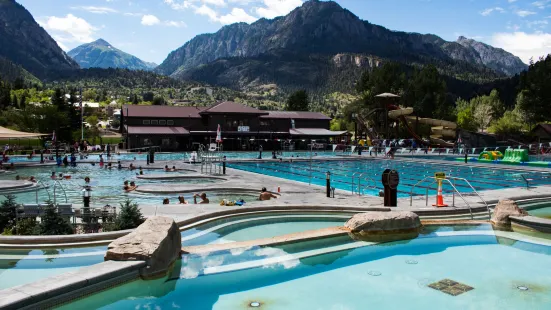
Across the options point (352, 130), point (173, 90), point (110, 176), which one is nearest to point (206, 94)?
point (173, 90)

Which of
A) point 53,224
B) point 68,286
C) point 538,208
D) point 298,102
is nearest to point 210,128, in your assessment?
point 298,102

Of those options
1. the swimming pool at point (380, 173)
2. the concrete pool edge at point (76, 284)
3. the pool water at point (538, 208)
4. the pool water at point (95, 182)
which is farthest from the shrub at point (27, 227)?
the pool water at point (538, 208)

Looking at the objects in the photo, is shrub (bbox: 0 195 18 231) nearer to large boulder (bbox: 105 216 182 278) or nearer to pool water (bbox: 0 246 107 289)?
pool water (bbox: 0 246 107 289)

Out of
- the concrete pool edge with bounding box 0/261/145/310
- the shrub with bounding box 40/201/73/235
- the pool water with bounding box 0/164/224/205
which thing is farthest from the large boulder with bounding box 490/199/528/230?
the pool water with bounding box 0/164/224/205

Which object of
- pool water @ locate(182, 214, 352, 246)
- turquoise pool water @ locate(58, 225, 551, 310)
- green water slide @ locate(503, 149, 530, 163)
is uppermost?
green water slide @ locate(503, 149, 530, 163)

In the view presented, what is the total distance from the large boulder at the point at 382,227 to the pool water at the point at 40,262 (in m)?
6.33

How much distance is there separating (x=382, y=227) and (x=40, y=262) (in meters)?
8.18

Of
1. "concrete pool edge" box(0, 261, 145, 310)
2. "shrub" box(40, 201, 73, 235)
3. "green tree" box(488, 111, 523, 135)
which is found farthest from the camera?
"green tree" box(488, 111, 523, 135)

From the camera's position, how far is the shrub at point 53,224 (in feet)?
35.7

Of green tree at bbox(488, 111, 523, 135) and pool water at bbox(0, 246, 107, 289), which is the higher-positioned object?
green tree at bbox(488, 111, 523, 135)

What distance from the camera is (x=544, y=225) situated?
12445 mm

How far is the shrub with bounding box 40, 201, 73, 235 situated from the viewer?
10883 millimetres

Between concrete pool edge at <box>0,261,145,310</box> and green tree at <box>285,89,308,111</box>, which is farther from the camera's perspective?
green tree at <box>285,89,308,111</box>

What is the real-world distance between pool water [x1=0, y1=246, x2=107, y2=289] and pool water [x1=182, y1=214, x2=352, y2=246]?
2278 millimetres
